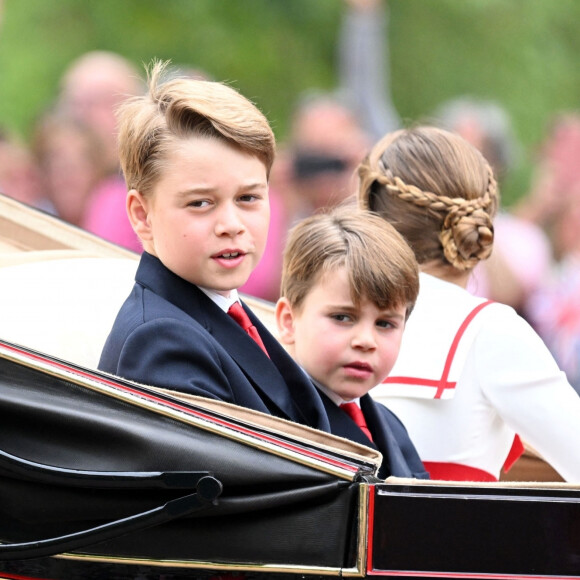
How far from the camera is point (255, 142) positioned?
2045 millimetres

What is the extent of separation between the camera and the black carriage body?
5.69 feet

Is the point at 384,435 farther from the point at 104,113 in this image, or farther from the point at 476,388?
the point at 104,113

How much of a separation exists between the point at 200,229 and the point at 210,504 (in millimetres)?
492

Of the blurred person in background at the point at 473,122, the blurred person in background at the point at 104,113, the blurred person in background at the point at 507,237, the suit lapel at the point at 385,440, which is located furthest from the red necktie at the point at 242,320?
the blurred person in background at the point at 507,237

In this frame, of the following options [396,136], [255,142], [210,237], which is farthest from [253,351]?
[396,136]

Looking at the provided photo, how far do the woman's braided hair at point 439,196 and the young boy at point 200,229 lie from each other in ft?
1.85

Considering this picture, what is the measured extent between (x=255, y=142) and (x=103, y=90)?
364 centimetres

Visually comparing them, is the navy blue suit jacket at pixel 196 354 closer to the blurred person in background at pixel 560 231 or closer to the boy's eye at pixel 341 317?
the boy's eye at pixel 341 317

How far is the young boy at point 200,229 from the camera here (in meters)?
1.98

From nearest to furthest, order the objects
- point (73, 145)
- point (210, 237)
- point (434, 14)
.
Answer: point (210, 237) < point (73, 145) < point (434, 14)

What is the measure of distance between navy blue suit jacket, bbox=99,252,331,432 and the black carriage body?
0.34 ft

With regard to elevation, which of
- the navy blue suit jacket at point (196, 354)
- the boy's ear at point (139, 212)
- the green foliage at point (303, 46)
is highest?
the green foliage at point (303, 46)

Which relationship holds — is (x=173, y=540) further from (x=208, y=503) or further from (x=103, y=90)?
(x=103, y=90)

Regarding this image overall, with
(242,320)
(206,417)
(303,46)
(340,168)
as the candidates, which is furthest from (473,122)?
(206,417)
